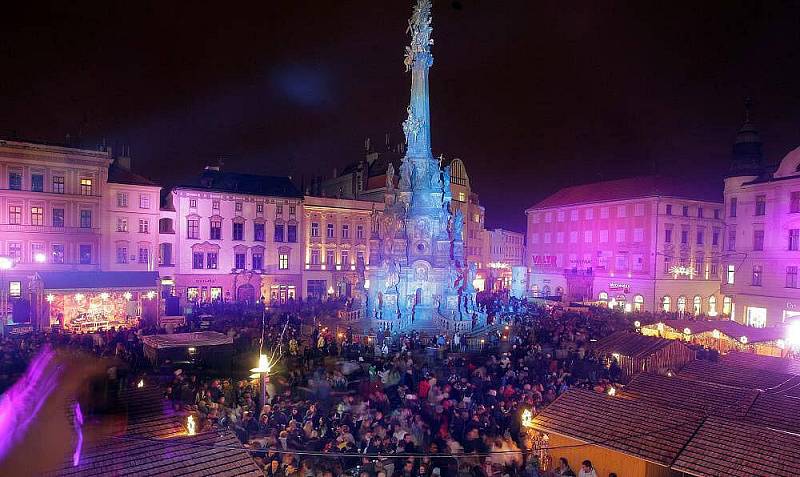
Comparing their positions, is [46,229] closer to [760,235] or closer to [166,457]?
[166,457]

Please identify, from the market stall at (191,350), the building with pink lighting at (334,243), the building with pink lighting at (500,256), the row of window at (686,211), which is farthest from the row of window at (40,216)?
the row of window at (686,211)

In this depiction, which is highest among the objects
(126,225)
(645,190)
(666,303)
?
(645,190)

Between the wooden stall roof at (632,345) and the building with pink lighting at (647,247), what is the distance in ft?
94.2

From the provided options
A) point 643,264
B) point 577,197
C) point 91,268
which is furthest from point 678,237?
point 91,268

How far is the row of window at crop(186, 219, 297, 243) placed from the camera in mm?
46469

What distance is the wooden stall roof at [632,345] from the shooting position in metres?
21.6

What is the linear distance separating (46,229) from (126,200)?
19.1 ft

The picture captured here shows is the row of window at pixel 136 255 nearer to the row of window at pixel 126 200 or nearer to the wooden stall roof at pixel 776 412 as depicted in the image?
the row of window at pixel 126 200

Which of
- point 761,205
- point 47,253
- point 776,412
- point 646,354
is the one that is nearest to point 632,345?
point 646,354

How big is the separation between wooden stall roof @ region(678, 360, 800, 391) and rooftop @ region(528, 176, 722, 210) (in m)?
35.8

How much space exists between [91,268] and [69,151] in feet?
28.0

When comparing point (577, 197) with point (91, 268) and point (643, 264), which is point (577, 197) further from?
point (91, 268)

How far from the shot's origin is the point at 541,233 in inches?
2520

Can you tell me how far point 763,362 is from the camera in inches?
731
